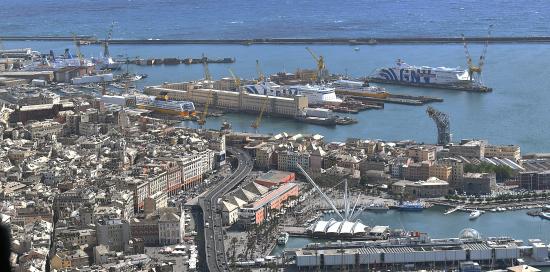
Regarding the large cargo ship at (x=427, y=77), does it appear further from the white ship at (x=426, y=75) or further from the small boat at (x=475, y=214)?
the small boat at (x=475, y=214)

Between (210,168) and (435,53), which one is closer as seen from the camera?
(210,168)

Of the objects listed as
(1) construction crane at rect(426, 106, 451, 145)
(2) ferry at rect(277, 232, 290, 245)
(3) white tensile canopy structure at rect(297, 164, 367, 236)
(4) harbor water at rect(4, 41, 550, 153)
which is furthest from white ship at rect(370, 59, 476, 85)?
(2) ferry at rect(277, 232, 290, 245)

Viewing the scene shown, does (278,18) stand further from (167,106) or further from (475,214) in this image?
(475,214)

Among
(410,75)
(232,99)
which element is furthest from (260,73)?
(410,75)

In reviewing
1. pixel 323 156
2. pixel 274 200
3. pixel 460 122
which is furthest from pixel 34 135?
pixel 460 122

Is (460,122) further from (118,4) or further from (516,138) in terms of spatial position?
(118,4)

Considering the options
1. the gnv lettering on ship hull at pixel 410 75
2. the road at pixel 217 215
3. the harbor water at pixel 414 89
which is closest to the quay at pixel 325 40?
the harbor water at pixel 414 89

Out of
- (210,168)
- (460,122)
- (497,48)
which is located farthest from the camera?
(497,48)

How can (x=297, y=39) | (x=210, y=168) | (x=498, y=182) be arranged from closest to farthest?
1. (x=498, y=182)
2. (x=210, y=168)
3. (x=297, y=39)
